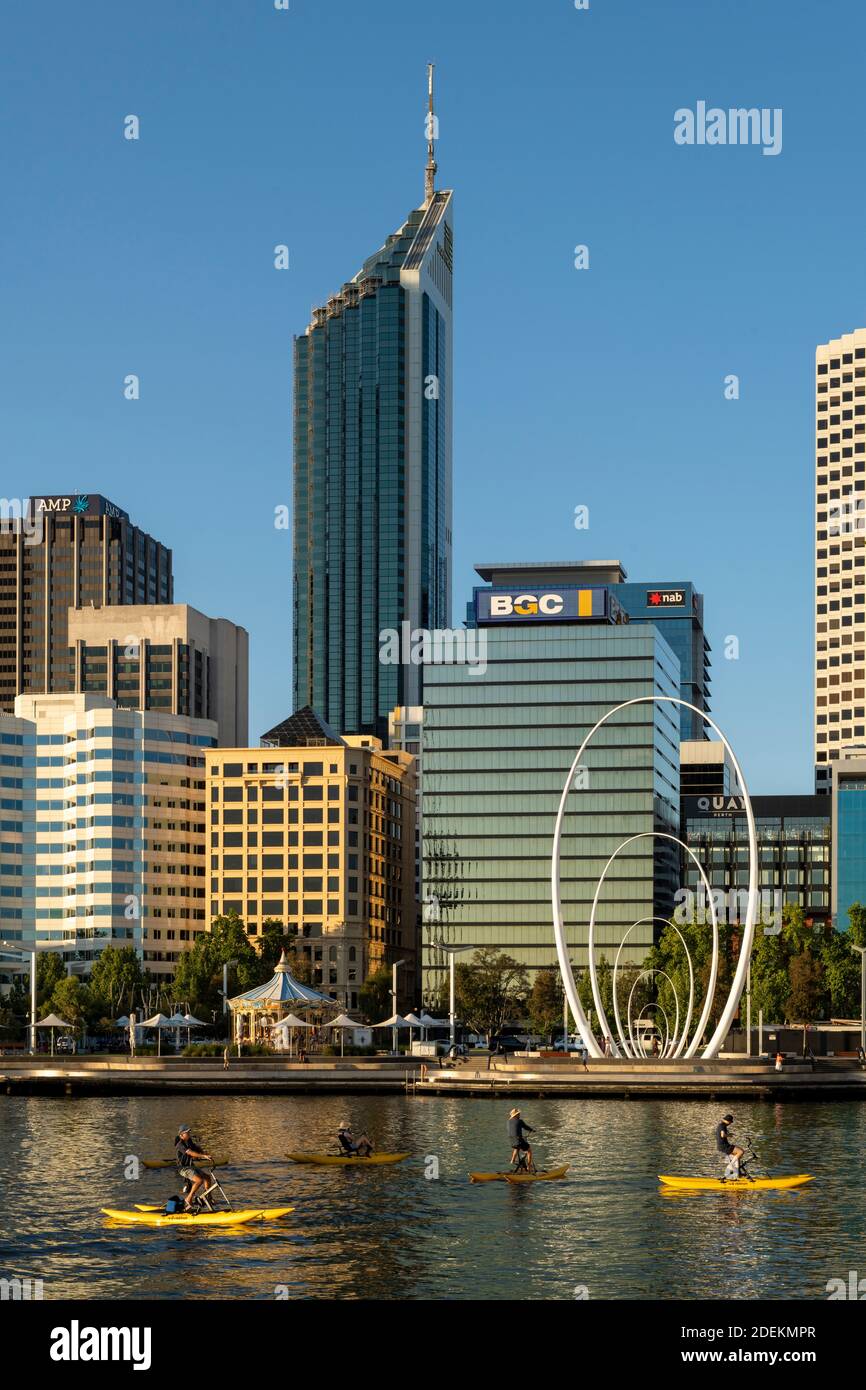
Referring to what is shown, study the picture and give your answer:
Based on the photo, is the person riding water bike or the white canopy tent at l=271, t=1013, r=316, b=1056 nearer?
the person riding water bike

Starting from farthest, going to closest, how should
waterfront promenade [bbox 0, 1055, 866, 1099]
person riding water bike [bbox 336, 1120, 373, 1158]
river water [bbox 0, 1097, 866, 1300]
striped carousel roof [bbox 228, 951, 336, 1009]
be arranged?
striped carousel roof [bbox 228, 951, 336, 1009] → waterfront promenade [bbox 0, 1055, 866, 1099] → person riding water bike [bbox 336, 1120, 373, 1158] → river water [bbox 0, 1097, 866, 1300]

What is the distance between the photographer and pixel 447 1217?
6081cm

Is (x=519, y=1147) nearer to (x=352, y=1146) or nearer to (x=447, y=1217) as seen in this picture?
(x=352, y=1146)

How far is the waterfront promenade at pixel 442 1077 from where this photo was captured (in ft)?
379

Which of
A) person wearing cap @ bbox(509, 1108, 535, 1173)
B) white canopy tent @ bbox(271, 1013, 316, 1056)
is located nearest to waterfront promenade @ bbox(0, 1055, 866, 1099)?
white canopy tent @ bbox(271, 1013, 316, 1056)

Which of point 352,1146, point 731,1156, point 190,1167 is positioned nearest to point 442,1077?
point 352,1146

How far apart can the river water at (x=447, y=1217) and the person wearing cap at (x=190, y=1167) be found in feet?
4.45

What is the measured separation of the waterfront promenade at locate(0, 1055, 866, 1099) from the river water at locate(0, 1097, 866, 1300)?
1544cm

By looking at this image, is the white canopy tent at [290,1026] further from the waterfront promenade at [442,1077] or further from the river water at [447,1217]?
the river water at [447,1217]

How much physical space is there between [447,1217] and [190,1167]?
26.9ft

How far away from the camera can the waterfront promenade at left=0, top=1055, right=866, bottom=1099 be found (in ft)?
379

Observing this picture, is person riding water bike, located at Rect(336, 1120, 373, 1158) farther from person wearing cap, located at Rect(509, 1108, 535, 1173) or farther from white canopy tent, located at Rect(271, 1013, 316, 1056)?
white canopy tent, located at Rect(271, 1013, 316, 1056)

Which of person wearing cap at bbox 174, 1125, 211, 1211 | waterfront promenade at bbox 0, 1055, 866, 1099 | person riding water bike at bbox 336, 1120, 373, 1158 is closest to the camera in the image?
person wearing cap at bbox 174, 1125, 211, 1211
